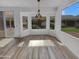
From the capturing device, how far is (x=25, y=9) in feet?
24.6

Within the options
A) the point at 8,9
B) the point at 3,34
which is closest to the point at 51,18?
the point at 8,9

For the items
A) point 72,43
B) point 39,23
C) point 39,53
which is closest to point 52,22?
point 39,23

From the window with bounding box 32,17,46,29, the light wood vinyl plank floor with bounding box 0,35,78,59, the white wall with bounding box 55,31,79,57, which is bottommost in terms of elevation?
the light wood vinyl plank floor with bounding box 0,35,78,59

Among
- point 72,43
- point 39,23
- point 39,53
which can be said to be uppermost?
point 39,23

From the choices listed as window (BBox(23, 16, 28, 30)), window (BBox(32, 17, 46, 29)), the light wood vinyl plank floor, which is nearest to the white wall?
the light wood vinyl plank floor

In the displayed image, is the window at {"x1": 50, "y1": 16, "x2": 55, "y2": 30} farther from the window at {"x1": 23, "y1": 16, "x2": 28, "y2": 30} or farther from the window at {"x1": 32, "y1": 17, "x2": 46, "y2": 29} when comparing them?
the window at {"x1": 23, "y1": 16, "x2": 28, "y2": 30}

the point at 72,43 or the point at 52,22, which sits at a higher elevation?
the point at 52,22

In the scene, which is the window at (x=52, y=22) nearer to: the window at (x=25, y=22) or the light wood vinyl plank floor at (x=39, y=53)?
the window at (x=25, y=22)

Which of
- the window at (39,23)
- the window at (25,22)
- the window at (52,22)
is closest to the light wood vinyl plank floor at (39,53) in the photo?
the window at (25,22)

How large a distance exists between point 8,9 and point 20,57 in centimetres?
477

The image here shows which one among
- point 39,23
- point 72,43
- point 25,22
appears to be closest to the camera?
point 72,43

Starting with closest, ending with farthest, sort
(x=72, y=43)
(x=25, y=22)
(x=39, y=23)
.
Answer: (x=72, y=43)
(x=25, y=22)
(x=39, y=23)

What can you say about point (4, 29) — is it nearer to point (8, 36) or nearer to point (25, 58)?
point (8, 36)

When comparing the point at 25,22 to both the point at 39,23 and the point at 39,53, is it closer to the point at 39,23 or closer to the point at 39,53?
the point at 39,23
